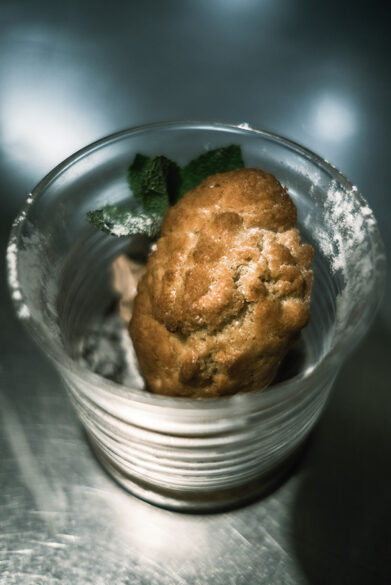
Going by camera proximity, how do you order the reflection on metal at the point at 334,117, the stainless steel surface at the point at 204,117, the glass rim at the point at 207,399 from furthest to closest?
the reflection on metal at the point at 334,117, the stainless steel surface at the point at 204,117, the glass rim at the point at 207,399

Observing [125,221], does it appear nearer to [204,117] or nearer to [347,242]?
[347,242]

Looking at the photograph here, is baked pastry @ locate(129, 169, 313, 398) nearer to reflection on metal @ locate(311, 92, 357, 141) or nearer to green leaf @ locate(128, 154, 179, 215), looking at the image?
green leaf @ locate(128, 154, 179, 215)

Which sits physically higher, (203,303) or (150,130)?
(150,130)

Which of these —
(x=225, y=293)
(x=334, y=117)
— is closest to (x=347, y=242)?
(x=225, y=293)

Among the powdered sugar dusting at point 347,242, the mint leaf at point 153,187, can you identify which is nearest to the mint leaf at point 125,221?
the mint leaf at point 153,187

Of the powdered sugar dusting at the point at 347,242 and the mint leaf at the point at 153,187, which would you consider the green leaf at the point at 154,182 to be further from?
the powdered sugar dusting at the point at 347,242

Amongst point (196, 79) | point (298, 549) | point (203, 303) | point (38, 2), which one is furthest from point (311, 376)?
point (38, 2)

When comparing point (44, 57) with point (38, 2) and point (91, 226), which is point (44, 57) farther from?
point (91, 226)
